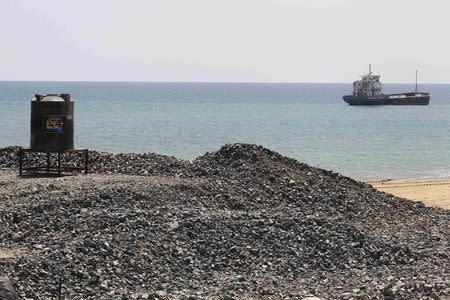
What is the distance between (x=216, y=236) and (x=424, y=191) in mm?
18664

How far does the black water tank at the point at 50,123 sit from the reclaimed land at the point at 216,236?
1.07 m

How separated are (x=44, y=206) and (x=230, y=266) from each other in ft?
14.2

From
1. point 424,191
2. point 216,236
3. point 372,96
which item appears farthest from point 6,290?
point 372,96

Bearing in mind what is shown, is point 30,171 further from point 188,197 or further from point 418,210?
point 418,210

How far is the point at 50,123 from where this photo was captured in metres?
22.8

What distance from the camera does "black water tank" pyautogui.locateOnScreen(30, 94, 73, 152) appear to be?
2277 centimetres

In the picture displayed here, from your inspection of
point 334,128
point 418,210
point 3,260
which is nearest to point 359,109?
point 334,128

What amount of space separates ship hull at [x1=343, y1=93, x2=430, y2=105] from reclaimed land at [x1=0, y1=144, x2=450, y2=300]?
123 metres

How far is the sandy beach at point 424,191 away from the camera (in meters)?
29.9

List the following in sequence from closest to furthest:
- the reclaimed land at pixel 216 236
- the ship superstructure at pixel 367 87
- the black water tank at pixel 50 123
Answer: the reclaimed land at pixel 216 236 → the black water tank at pixel 50 123 → the ship superstructure at pixel 367 87

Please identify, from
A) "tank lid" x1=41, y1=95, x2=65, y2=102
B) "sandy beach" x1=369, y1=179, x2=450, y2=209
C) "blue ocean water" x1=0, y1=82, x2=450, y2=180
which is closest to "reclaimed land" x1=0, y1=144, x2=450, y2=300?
"tank lid" x1=41, y1=95, x2=65, y2=102

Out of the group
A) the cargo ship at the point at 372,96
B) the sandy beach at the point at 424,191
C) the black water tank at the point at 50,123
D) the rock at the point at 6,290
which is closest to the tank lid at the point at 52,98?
the black water tank at the point at 50,123

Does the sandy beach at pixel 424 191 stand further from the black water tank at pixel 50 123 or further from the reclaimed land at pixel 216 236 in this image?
the black water tank at pixel 50 123

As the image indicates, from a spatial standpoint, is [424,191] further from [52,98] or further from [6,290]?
[6,290]
